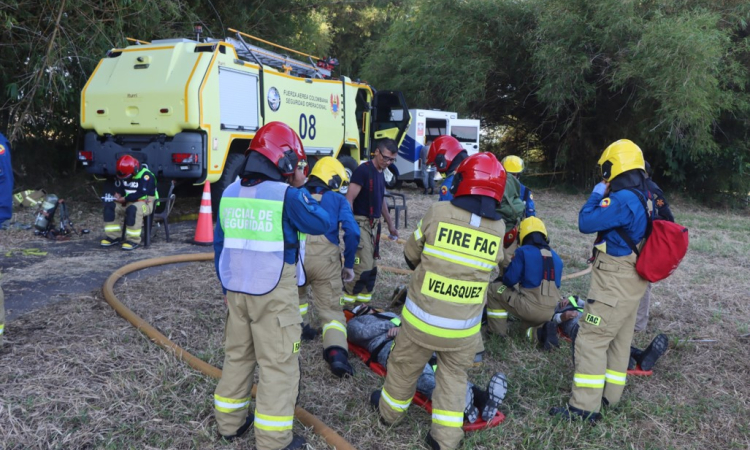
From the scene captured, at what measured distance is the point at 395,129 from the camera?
45.6 feet

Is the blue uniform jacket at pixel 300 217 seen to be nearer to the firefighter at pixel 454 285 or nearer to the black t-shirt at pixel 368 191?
the firefighter at pixel 454 285

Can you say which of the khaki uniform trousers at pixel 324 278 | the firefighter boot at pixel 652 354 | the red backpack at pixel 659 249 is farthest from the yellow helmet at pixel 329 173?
the firefighter boot at pixel 652 354

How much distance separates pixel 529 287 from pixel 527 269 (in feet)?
0.48

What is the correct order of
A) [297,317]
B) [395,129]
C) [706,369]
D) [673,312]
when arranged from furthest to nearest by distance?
[395,129] < [673,312] < [706,369] < [297,317]

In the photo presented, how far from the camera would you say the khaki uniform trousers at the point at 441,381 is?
295 centimetres

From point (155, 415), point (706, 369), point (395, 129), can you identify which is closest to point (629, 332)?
point (706, 369)

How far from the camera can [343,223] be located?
13.4 ft

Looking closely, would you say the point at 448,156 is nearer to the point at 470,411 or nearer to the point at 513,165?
the point at 513,165

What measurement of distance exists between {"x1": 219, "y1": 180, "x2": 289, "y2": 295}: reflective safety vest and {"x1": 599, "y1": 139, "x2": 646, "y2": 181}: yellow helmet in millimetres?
2021

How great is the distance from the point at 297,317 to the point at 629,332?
6.92 ft

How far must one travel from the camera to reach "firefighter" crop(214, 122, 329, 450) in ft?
8.96

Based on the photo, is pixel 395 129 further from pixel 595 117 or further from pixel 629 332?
pixel 629 332

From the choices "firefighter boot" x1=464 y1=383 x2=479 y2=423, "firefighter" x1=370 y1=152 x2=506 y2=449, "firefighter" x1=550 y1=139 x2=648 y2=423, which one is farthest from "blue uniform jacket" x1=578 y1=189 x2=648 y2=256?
"firefighter boot" x1=464 y1=383 x2=479 y2=423

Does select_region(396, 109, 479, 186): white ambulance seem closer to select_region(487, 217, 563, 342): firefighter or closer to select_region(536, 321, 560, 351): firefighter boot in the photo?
select_region(487, 217, 563, 342): firefighter
